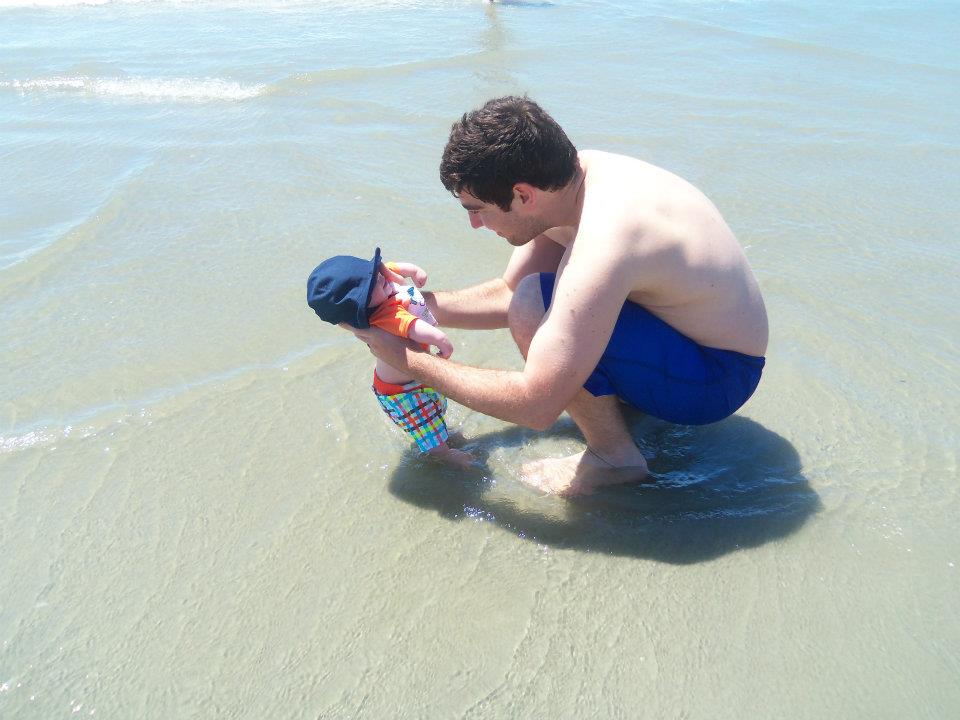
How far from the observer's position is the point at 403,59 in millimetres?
8688

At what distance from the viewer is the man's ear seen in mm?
2684

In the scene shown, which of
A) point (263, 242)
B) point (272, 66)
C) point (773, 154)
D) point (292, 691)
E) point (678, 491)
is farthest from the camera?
point (272, 66)

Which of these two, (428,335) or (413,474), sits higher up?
(428,335)

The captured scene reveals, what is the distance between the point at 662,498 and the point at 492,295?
1078 mm

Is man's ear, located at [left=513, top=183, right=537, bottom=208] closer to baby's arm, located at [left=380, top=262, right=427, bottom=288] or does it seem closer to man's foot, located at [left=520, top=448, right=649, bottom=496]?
baby's arm, located at [left=380, top=262, right=427, bottom=288]

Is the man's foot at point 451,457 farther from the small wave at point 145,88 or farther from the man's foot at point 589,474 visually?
the small wave at point 145,88

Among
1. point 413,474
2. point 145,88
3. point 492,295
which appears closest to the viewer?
point 413,474

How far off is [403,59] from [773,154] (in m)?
4.39

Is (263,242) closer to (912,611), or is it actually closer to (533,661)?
(533,661)

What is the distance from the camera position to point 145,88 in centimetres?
773

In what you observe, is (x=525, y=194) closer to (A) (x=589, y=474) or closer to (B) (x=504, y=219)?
(B) (x=504, y=219)

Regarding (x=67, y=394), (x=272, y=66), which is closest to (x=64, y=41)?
(x=272, y=66)

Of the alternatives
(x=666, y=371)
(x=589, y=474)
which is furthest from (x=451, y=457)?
(x=666, y=371)

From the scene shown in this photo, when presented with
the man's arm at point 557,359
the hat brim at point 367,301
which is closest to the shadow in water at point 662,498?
the man's arm at point 557,359
